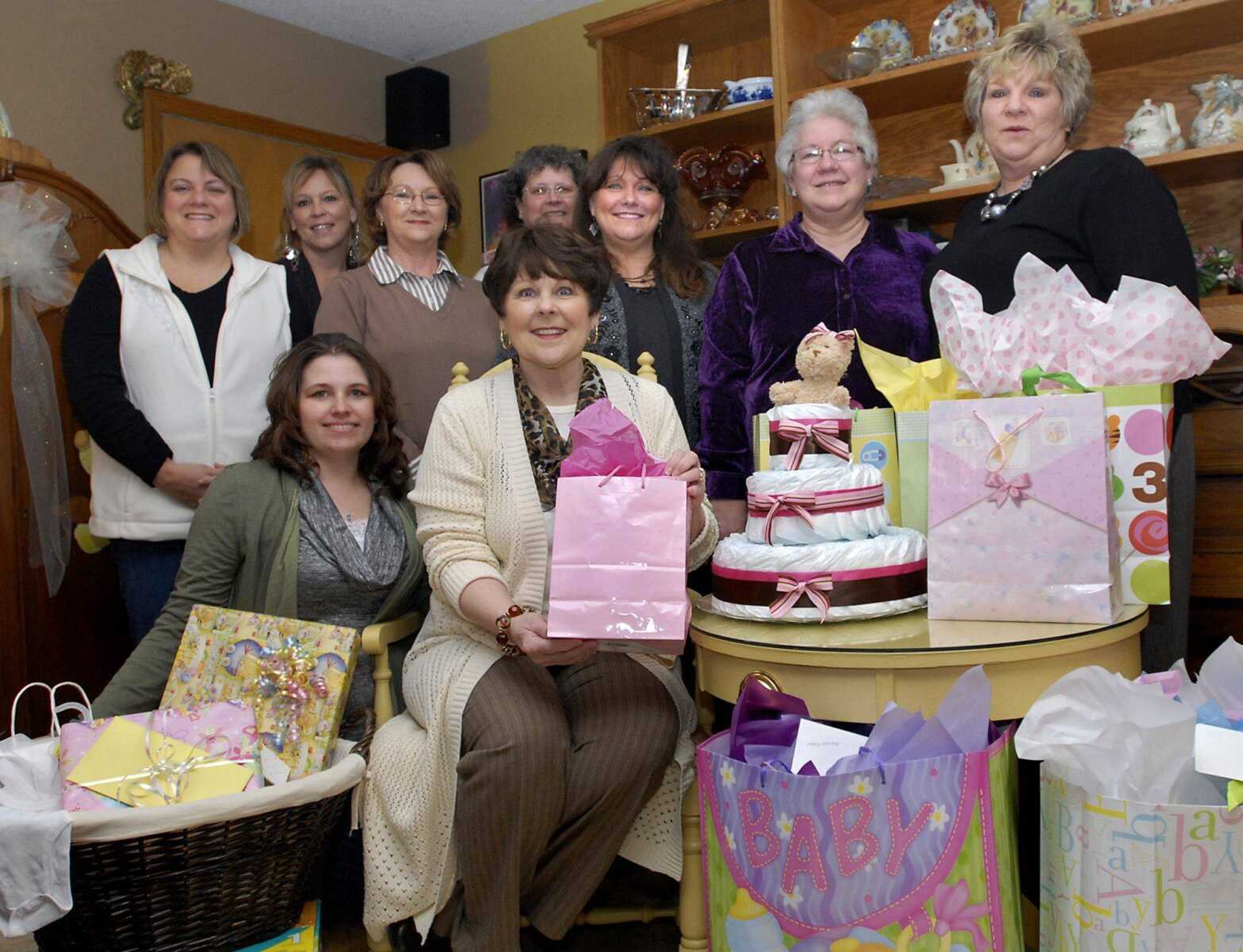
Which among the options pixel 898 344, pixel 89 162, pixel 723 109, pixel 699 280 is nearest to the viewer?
pixel 898 344

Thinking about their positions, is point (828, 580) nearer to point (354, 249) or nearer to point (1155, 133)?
point (354, 249)

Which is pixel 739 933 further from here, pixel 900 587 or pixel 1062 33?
pixel 1062 33

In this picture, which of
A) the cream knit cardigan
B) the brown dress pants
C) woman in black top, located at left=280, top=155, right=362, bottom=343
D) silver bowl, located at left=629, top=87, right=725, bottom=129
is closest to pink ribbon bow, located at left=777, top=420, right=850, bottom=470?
the cream knit cardigan

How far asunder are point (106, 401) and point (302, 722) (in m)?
1.07

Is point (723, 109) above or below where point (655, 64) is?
below

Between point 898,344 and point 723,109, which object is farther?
point 723,109

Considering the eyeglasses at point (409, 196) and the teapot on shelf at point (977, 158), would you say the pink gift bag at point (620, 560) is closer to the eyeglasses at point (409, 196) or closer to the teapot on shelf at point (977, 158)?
the eyeglasses at point (409, 196)

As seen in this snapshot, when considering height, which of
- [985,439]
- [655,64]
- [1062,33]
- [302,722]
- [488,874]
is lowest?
[488,874]

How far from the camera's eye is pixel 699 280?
2.54 meters

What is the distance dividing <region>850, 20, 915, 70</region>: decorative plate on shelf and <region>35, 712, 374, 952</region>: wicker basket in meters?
2.89

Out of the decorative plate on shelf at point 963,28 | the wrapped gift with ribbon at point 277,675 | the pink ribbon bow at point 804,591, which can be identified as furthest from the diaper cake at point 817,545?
the decorative plate on shelf at point 963,28

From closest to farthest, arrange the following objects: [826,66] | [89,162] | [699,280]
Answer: [699,280] → [826,66] → [89,162]

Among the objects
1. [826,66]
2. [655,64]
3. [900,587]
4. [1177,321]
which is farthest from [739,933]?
[655,64]

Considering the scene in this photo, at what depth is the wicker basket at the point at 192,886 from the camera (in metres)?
1.46
